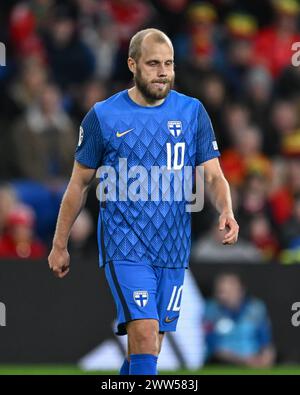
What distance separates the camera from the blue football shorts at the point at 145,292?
772 centimetres

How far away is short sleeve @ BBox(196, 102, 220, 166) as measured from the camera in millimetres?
8078

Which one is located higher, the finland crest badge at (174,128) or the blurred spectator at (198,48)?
the blurred spectator at (198,48)

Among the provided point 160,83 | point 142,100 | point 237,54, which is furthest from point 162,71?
point 237,54

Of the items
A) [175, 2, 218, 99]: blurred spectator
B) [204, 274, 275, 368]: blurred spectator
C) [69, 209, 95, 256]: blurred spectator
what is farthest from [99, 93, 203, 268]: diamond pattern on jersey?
[175, 2, 218, 99]: blurred spectator

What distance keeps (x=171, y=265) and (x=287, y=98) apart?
8.57 meters

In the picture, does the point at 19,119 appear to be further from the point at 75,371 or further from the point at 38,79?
the point at 75,371

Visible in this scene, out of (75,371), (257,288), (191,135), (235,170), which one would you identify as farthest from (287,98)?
(191,135)

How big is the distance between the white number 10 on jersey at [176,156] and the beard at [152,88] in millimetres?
315

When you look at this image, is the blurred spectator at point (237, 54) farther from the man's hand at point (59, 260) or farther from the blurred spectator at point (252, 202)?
the man's hand at point (59, 260)

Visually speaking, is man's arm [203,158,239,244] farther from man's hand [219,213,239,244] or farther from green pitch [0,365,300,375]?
green pitch [0,365,300,375]

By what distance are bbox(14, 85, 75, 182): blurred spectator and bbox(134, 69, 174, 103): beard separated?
5955 millimetres

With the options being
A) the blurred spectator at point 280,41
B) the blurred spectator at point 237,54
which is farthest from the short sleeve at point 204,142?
the blurred spectator at point 280,41

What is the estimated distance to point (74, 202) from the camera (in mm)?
7977

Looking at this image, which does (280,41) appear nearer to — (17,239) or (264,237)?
(264,237)
